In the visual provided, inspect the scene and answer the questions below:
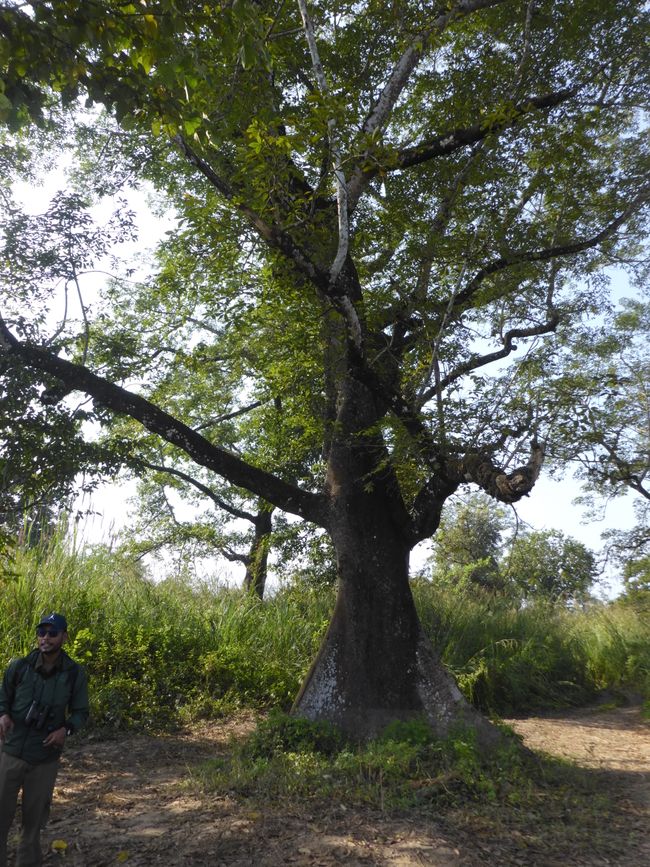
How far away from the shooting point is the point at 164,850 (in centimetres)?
445

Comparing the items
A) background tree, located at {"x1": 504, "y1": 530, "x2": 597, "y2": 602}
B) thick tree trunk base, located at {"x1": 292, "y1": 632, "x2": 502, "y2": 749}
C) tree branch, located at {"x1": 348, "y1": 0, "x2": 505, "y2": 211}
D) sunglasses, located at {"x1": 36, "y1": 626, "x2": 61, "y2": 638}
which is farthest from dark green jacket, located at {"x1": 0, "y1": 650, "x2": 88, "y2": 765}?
background tree, located at {"x1": 504, "y1": 530, "x2": 597, "y2": 602}

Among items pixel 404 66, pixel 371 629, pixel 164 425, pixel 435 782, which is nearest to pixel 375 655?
pixel 371 629

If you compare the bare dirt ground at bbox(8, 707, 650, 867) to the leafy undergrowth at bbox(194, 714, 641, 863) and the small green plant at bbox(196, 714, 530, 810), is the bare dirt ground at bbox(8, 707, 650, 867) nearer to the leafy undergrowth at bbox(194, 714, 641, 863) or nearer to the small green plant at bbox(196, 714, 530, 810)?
the leafy undergrowth at bbox(194, 714, 641, 863)

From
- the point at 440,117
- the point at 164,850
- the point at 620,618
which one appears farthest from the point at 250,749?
the point at 620,618

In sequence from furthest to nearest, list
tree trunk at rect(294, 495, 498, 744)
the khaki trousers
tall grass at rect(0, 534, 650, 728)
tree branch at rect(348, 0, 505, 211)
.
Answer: tall grass at rect(0, 534, 650, 728), tree branch at rect(348, 0, 505, 211), tree trunk at rect(294, 495, 498, 744), the khaki trousers

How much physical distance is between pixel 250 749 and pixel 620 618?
Result: 36.5ft

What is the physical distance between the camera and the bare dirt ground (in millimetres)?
4391

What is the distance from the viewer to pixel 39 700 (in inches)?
161

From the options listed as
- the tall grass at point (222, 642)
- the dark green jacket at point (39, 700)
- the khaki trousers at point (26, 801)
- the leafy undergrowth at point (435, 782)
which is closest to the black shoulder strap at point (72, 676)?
the dark green jacket at point (39, 700)

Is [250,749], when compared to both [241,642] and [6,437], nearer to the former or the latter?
[241,642]

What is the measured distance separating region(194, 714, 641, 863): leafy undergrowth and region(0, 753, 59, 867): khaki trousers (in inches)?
69.8

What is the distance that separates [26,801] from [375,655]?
13.1 ft

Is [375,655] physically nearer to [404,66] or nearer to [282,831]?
[282,831]

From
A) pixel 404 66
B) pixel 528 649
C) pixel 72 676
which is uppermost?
pixel 404 66
